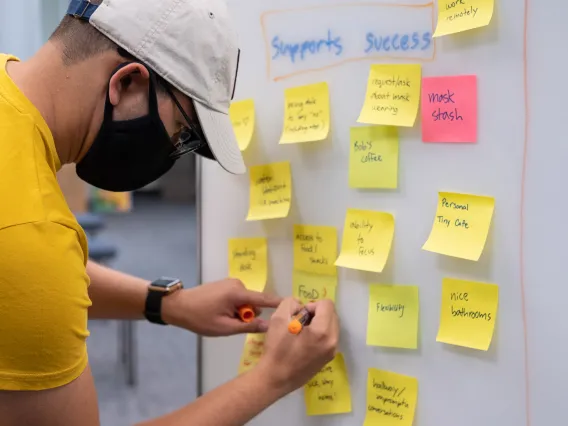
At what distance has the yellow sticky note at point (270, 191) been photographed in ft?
3.04

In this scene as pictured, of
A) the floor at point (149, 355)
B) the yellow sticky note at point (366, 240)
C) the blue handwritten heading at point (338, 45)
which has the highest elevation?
the blue handwritten heading at point (338, 45)

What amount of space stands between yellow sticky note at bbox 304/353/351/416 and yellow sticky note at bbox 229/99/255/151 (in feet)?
1.20

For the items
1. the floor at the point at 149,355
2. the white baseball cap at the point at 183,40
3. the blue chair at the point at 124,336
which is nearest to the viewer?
the white baseball cap at the point at 183,40

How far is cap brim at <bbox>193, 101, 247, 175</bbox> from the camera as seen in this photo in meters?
0.76

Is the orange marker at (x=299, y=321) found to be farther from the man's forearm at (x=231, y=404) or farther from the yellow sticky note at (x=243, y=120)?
the yellow sticky note at (x=243, y=120)

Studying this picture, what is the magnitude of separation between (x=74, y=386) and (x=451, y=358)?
468 mm

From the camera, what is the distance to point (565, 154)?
69 cm

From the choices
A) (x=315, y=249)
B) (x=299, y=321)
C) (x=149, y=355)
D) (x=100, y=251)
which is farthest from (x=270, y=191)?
(x=149, y=355)

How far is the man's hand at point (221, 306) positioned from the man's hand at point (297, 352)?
113 mm

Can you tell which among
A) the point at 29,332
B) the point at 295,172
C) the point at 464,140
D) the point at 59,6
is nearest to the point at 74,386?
the point at 29,332

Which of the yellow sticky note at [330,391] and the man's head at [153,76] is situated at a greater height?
the man's head at [153,76]

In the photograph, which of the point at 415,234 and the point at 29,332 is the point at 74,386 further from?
the point at 415,234

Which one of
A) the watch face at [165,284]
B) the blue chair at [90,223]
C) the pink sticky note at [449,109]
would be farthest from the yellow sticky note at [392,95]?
the blue chair at [90,223]

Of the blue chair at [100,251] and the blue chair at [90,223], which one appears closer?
the blue chair at [100,251]
